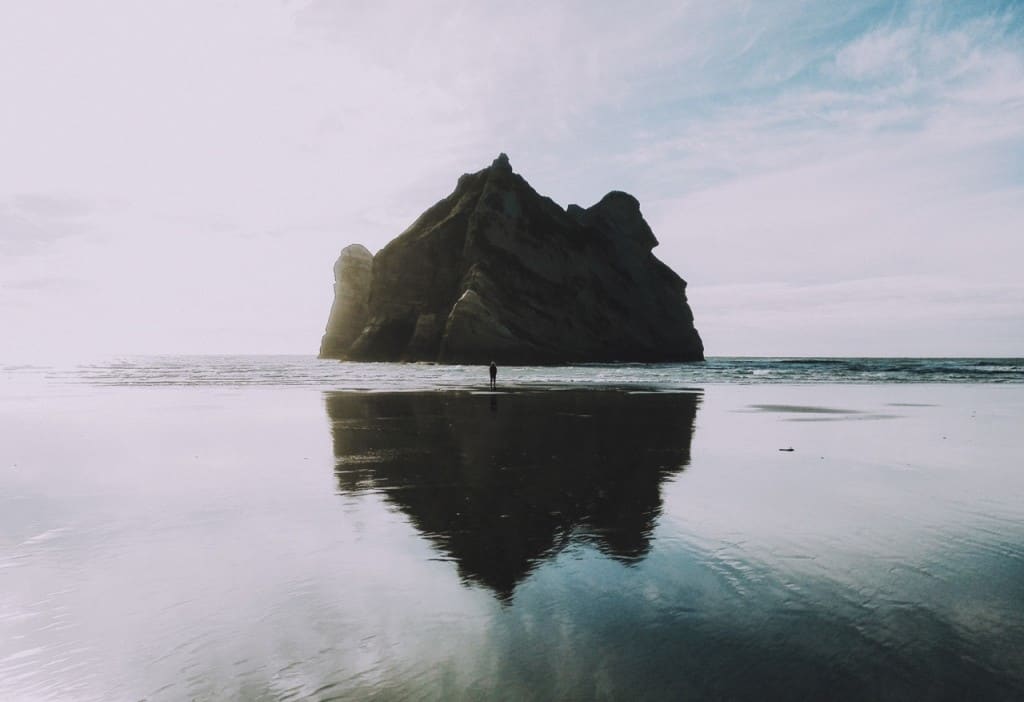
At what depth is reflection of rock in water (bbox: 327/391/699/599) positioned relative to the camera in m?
7.41

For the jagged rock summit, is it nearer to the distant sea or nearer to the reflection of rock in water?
the distant sea

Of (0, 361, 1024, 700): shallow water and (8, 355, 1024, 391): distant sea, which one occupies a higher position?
(8, 355, 1024, 391): distant sea

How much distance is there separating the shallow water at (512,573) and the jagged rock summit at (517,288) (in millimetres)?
90652

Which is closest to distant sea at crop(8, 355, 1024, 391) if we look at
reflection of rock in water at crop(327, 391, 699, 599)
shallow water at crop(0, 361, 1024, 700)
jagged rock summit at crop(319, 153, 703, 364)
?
reflection of rock in water at crop(327, 391, 699, 599)

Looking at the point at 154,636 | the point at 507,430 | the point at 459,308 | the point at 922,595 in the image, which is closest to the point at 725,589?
the point at 922,595

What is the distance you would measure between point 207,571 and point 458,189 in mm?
135925

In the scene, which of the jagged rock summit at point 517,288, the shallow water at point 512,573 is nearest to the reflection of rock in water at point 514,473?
the shallow water at point 512,573

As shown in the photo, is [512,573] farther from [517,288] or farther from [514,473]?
[517,288]

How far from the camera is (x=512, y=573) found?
628 centimetres

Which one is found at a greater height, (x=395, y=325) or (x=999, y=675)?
(x=395, y=325)

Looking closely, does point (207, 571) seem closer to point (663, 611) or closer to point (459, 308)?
point (663, 611)

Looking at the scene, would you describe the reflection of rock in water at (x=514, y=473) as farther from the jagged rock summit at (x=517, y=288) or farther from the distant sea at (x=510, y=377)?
the jagged rock summit at (x=517, y=288)

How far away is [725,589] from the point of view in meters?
5.81

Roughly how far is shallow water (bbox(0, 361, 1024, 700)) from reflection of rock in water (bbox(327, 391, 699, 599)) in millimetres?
81
